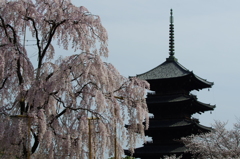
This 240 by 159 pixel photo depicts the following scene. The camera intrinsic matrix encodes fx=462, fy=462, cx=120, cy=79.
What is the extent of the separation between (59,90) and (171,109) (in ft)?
70.7

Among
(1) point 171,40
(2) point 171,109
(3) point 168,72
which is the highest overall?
(1) point 171,40

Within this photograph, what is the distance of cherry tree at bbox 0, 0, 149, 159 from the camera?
1298cm

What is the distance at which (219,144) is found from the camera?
2539 centimetres

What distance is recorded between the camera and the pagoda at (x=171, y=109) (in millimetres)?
32438

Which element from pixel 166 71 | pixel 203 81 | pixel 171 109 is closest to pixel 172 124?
pixel 171 109

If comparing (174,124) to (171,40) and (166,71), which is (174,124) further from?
(171,40)

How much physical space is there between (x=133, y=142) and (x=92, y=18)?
4232mm

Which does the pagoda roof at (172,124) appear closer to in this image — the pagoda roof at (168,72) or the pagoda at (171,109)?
the pagoda at (171,109)

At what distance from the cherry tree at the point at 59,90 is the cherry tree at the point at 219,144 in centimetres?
1076

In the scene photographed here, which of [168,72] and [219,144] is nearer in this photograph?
[219,144]

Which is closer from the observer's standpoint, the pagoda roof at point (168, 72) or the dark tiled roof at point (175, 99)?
the dark tiled roof at point (175, 99)

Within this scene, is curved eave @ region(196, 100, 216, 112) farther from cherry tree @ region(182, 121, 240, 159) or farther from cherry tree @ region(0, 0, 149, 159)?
cherry tree @ region(0, 0, 149, 159)

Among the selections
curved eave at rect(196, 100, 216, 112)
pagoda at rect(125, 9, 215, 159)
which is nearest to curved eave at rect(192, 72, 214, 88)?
pagoda at rect(125, 9, 215, 159)

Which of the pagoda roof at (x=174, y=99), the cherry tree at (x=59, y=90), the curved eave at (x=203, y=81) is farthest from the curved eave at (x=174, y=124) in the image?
the cherry tree at (x=59, y=90)
